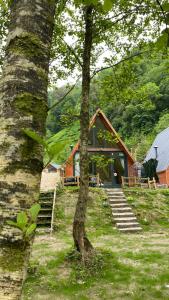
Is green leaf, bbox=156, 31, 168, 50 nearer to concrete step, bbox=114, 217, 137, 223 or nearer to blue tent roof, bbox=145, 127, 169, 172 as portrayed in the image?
concrete step, bbox=114, 217, 137, 223

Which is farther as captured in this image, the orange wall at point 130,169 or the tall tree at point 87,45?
the orange wall at point 130,169

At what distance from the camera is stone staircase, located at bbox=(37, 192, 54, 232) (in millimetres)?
14875

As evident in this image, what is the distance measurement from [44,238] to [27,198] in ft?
40.7

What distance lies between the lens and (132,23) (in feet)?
34.8

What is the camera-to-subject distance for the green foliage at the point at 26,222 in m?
1.12

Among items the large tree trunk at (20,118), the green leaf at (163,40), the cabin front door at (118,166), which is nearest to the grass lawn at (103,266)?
the green leaf at (163,40)

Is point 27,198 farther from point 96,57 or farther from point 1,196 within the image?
point 96,57

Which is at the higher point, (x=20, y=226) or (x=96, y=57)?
(x=96, y=57)

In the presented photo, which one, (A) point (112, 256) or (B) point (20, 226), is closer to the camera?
(B) point (20, 226)

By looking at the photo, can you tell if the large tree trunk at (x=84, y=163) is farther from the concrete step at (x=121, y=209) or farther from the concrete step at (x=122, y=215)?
the concrete step at (x=121, y=209)

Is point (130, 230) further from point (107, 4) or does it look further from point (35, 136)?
point (35, 136)

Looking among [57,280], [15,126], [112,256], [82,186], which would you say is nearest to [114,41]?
[82,186]

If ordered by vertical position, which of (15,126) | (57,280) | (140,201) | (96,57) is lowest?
(57,280)

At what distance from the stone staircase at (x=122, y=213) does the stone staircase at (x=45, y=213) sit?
10.2 feet
